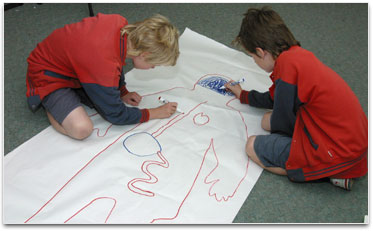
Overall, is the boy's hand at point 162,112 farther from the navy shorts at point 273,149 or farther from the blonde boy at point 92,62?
the navy shorts at point 273,149

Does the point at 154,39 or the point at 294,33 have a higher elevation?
the point at 154,39

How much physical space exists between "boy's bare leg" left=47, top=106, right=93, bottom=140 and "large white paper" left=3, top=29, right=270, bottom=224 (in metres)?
0.03

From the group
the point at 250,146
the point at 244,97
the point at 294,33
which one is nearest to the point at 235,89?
the point at 244,97

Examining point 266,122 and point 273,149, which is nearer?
point 273,149

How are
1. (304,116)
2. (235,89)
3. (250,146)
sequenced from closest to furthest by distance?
(304,116)
(250,146)
(235,89)

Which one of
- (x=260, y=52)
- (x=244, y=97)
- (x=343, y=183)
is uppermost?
(x=260, y=52)

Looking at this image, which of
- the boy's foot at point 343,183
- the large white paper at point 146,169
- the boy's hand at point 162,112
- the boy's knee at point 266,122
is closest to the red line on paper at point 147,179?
the large white paper at point 146,169

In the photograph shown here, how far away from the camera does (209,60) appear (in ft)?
4.91

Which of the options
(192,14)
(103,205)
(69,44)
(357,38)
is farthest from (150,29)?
(357,38)

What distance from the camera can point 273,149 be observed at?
1051 mm

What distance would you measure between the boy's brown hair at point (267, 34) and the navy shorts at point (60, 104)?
1.96ft

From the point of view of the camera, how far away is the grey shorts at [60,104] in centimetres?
111

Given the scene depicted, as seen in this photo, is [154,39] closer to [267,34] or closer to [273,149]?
[267,34]

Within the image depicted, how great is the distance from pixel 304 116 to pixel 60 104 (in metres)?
0.76
